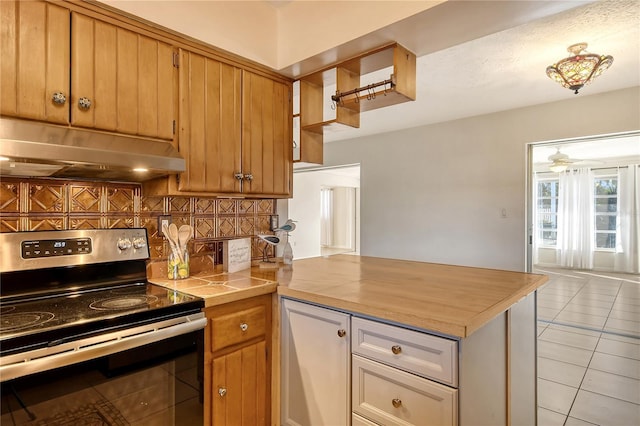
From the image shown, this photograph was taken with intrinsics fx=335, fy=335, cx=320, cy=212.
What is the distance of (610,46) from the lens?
2.50m

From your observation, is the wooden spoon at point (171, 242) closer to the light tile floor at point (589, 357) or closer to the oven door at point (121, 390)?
the oven door at point (121, 390)

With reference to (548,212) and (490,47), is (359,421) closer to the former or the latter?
(490,47)

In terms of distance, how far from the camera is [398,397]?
1220mm

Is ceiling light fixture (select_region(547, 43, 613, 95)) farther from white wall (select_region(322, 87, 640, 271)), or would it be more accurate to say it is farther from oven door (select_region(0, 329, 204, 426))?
oven door (select_region(0, 329, 204, 426))

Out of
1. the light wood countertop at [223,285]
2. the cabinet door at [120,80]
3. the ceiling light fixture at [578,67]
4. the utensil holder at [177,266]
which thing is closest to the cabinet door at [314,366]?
the light wood countertop at [223,285]

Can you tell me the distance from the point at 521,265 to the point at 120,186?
157 inches

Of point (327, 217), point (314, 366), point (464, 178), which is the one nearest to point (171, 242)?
point (314, 366)

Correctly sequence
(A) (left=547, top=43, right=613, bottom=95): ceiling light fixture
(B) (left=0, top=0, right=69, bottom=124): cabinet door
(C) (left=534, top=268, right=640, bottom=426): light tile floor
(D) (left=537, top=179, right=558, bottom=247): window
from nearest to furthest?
(B) (left=0, top=0, right=69, bottom=124): cabinet door, (C) (left=534, top=268, right=640, bottom=426): light tile floor, (A) (left=547, top=43, right=613, bottom=95): ceiling light fixture, (D) (left=537, top=179, right=558, bottom=247): window

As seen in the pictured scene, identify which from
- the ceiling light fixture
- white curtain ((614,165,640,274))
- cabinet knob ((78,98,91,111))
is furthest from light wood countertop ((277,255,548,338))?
white curtain ((614,165,640,274))

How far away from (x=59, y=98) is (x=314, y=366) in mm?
1548

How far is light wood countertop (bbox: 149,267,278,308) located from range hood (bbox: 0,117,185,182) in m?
0.55

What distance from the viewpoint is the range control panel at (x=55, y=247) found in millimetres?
1422

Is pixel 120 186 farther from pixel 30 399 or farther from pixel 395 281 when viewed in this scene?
pixel 395 281

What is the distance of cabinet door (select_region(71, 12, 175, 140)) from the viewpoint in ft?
4.61
